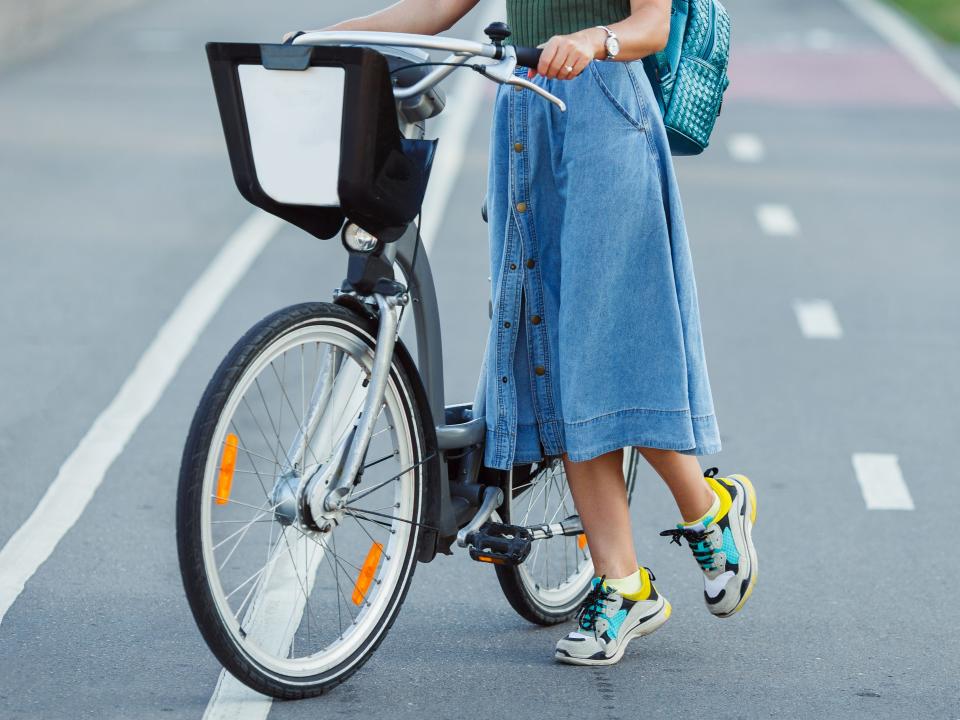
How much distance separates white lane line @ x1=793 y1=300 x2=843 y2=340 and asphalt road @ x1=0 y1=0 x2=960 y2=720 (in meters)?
0.07

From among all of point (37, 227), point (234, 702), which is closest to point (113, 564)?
point (234, 702)

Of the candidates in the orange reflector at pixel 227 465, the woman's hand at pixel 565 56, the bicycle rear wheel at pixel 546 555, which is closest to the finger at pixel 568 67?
the woman's hand at pixel 565 56

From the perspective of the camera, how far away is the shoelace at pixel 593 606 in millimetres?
4113

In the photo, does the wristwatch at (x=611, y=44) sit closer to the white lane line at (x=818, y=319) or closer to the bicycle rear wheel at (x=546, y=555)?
the bicycle rear wheel at (x=546, y=555)

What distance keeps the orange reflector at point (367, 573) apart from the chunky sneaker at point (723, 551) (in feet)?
2.32

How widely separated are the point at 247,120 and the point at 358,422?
26.9 inches

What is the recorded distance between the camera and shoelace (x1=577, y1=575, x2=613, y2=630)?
4113 millimetres

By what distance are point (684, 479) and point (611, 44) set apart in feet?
3.63

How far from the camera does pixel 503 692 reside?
392cm

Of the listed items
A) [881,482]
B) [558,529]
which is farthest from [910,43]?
[558,529]

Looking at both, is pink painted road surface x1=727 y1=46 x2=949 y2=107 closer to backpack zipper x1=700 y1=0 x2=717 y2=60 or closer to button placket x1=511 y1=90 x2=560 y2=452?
backpack zipper x1=700 y1=0 x2=717 y2=60

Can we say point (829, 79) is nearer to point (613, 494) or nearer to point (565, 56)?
point (613, 494)

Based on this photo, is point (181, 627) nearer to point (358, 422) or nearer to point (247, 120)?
point (358, 422)

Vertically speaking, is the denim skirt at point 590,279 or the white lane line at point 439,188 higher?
the denim skirt at point 590,279
